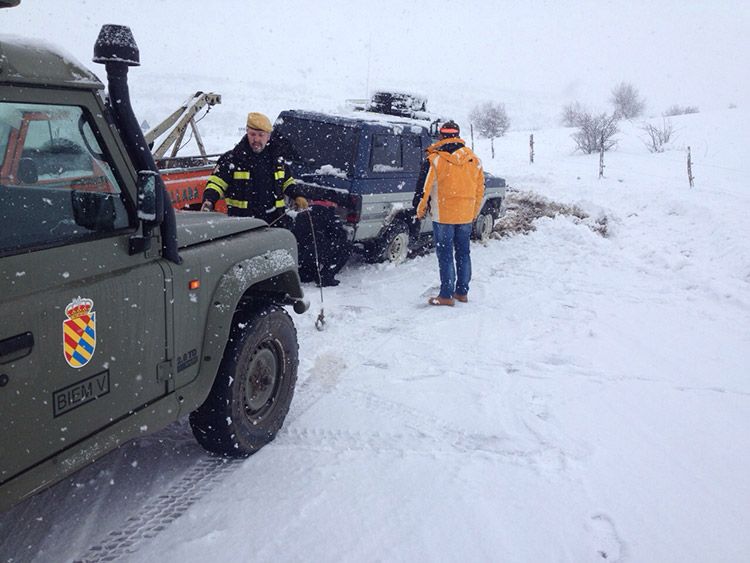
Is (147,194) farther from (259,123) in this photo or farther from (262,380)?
(259,123)

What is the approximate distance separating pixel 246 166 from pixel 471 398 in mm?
2724

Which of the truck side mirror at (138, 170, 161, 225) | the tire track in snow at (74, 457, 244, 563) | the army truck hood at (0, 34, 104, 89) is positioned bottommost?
the tire track in snow at (74, 457, 244, 563)

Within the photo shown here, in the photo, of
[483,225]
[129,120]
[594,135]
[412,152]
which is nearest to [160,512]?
[129,120]

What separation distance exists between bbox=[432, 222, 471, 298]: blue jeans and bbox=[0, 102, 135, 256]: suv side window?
179 inches

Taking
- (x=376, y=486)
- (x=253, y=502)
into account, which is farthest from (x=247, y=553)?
(x=376, y=486)

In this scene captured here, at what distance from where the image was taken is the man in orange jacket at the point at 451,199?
21.3ft

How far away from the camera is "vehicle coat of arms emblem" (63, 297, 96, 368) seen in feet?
6.96

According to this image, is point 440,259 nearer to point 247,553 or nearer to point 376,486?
point 376,486

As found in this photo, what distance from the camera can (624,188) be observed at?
16438 mm

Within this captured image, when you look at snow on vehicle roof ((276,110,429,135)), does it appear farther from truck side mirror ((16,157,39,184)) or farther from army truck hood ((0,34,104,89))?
truck side mirror ((16,157,39,184))

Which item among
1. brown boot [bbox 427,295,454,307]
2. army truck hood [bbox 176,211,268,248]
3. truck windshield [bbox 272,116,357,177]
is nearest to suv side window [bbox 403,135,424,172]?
truck windshield [bbox 272,116,357,177]

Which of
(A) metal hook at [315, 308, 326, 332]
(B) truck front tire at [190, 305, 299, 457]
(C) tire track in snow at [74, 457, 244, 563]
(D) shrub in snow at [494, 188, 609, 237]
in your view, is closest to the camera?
(C) tire track in snow at [74, 457, 244, 563]

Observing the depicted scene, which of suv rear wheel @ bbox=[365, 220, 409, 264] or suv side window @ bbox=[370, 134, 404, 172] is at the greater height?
suv side window @ bbox=[370, 134, 404, 172]

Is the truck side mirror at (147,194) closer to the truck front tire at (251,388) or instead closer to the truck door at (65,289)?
the truck door at (65,289)
